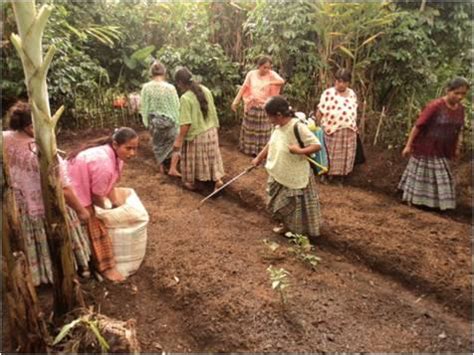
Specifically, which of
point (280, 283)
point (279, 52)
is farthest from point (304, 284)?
point (279, 52)

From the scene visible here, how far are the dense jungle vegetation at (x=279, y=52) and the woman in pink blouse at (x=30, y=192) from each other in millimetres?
3641

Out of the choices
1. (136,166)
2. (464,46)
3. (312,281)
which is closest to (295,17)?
(464,46)

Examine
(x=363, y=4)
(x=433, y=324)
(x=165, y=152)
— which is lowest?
(x=433, y=324)

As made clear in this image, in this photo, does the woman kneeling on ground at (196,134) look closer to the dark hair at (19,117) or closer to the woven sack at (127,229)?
the woven sack at (127,229)

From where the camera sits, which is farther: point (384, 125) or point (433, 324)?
point (384, 125)

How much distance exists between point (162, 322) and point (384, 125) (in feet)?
14.4

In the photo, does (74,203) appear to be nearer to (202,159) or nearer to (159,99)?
(202,159)

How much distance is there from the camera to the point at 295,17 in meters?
5.96

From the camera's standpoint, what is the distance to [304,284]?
3289 millimetres

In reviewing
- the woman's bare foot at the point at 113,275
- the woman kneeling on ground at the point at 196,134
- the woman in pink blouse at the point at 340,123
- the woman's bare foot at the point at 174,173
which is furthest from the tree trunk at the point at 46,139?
the woman in pink blouse at the point at 340,123

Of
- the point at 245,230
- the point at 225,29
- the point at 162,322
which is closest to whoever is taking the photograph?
the point at 162,322

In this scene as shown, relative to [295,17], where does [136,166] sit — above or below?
below

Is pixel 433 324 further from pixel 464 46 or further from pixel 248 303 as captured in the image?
pixel 464 46

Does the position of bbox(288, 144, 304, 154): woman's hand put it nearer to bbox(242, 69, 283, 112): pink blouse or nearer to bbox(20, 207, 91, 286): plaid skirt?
bbox(20, 207, 91, 286): plaid skirt
